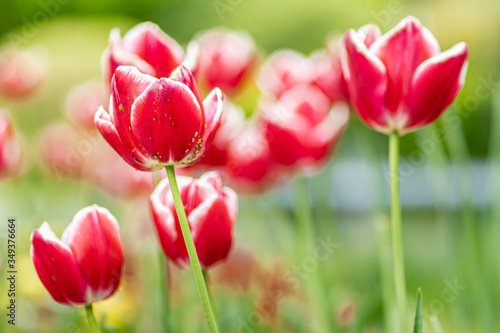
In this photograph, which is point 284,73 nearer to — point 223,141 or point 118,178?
point 223,141

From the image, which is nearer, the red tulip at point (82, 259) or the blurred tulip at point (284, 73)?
the red tulip at point (82, 259)

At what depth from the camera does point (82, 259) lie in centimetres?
Answer: 76

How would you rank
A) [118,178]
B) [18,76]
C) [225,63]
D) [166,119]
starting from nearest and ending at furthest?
1. [166,119]
2. [225,63]
3. [118,178]
4. [18,76]

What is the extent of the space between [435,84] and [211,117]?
0.27 metres

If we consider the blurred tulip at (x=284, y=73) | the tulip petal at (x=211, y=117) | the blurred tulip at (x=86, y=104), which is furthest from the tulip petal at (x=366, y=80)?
the blurred tulip at (x=86, y=104)

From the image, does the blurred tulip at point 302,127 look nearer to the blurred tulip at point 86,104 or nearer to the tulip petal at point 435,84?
the tulip petal at point 435,84

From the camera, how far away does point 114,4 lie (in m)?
6.71

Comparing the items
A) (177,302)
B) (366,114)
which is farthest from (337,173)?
(366,114)

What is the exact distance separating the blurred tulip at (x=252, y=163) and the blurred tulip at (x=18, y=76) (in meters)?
1.10

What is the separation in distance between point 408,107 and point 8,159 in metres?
0.93

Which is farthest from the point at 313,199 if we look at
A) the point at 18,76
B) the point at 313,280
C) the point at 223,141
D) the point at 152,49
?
the point at 152,49

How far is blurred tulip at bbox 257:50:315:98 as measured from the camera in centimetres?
149

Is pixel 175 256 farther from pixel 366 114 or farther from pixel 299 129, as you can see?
pixel 299 129

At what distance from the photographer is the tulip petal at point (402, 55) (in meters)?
0.81
